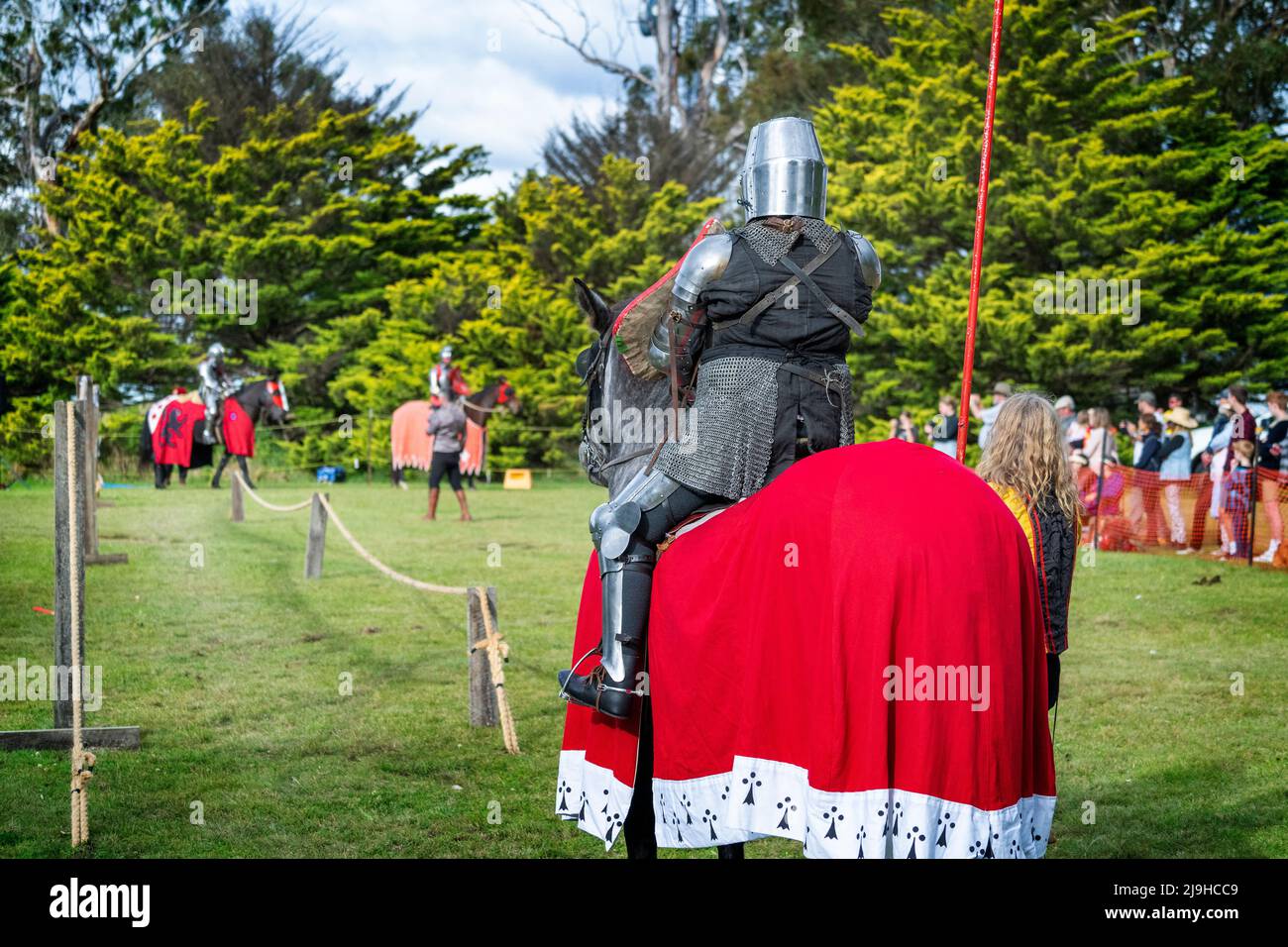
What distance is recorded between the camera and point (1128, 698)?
7.40 m

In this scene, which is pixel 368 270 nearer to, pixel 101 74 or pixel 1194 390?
pixel 101 74

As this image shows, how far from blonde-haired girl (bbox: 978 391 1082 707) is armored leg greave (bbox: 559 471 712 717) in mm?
1639

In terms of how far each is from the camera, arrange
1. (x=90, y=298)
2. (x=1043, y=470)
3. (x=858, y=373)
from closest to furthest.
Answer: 1. (x=1043, y=470)
2. (x=858, y=373)
3. (x=90, y=298)

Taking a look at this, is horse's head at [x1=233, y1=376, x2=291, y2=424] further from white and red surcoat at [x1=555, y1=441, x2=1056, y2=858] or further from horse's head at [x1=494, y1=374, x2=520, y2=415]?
white and red surcoat at [x1=555, y1=441, x2=1056, y2=858]

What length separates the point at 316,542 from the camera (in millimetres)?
11508

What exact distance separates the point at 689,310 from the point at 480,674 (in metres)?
3.41

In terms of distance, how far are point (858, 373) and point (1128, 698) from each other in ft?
67.8

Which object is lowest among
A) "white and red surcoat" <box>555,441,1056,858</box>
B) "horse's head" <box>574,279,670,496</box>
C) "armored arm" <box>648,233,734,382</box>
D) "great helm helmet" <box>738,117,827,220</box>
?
"white and red surcoat" <box>555,441,1056,858</box>

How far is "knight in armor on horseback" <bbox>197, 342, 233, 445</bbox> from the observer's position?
2109cm

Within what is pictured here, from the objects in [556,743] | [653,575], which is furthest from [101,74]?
[653,575]

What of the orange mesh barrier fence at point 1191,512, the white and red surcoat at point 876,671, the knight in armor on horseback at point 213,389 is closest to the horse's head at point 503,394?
the knight in armor on horseback at point 213,389

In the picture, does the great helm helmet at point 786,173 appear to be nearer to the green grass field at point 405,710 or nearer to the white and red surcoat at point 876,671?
the white and red surcoat at point 876,671

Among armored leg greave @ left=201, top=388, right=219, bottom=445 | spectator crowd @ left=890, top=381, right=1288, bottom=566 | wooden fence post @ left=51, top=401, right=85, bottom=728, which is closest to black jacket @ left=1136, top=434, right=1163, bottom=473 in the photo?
spectator crowd @ left=890, top=381, right=1288, bottom=566

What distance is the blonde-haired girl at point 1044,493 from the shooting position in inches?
185
